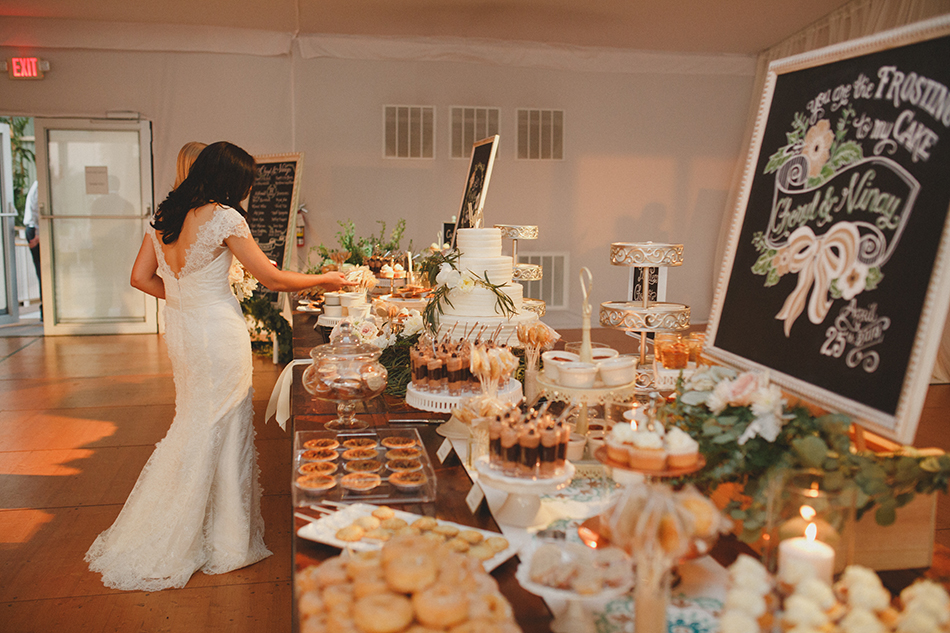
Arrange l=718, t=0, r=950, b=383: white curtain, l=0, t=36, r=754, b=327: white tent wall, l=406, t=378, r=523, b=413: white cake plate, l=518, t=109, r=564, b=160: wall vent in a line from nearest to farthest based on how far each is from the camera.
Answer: l=406, t=378, r=523, b=413: white cake plate → l=718, t=0, r=950, b=383: white curtain → l=0, t=36, r=754, b=327: white tent wall → l=518, t=109, r=564, b=160: wall vent

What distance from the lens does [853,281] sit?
141 centimetres

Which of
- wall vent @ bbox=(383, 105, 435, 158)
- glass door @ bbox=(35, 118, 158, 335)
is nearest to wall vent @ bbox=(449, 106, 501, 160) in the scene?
wall vent @ bbox=(383, 105, 435, 158)

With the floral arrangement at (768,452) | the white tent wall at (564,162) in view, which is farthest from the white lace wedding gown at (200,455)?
the white tent wall at (564,162)

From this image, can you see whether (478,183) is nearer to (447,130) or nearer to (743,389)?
(743,389)

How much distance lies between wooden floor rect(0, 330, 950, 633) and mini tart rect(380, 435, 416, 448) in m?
0.98

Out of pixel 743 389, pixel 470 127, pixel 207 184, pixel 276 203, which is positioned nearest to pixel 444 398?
pixel 743 389

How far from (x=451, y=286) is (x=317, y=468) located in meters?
1.05

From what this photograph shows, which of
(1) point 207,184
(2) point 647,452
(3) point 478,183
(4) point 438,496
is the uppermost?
(3) point 478,183

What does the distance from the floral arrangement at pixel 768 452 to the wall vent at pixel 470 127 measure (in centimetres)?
708

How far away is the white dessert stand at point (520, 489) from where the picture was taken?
1.45m

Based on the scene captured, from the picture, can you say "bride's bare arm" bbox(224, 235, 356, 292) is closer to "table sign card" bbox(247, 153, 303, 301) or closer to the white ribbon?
the white ribbon

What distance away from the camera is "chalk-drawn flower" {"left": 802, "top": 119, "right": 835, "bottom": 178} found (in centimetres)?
155

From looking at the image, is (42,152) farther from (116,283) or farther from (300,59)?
(300,59)

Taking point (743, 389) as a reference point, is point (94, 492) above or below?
below
